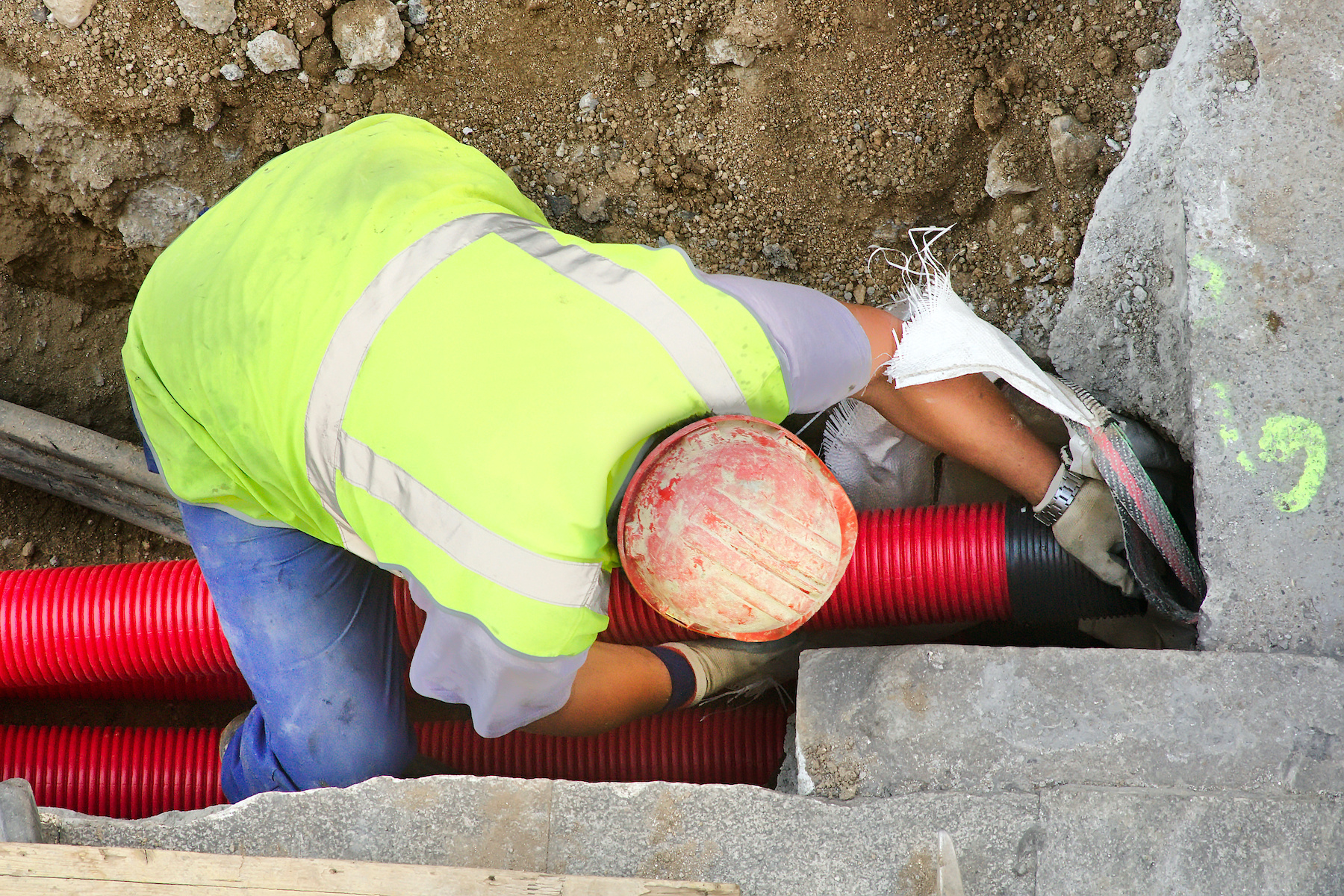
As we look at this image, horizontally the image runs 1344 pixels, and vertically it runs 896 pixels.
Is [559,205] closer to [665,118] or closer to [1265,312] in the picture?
[665,118]

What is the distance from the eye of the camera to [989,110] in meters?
2.75

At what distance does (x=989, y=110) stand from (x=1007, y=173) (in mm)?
193

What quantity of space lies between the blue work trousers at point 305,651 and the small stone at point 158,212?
137cm

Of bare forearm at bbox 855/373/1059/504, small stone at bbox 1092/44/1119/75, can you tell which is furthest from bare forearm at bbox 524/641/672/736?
small stone at bbox 1092/44/1119/75

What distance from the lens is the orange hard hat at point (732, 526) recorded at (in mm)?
1682

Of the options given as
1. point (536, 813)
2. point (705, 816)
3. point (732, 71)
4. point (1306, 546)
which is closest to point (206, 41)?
point (732, 71)

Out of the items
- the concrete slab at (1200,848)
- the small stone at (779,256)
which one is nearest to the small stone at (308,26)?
the small stone at (779,256)

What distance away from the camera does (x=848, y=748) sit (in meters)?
2.10

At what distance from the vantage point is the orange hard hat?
5.52ft

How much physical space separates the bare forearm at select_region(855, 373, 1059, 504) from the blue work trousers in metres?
1.37

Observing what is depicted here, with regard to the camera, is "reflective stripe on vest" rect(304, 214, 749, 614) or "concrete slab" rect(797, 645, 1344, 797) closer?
"reflective stripe on vest" rect(304, 214, 749, 614)

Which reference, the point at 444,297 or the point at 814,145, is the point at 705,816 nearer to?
the point at 444,297

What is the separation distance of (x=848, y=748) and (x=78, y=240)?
302 centimetres

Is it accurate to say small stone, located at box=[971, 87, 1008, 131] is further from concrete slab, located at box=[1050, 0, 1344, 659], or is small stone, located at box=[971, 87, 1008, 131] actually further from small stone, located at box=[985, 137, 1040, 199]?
concrete slab, located at box=[1050, 0, 1344, 659]
